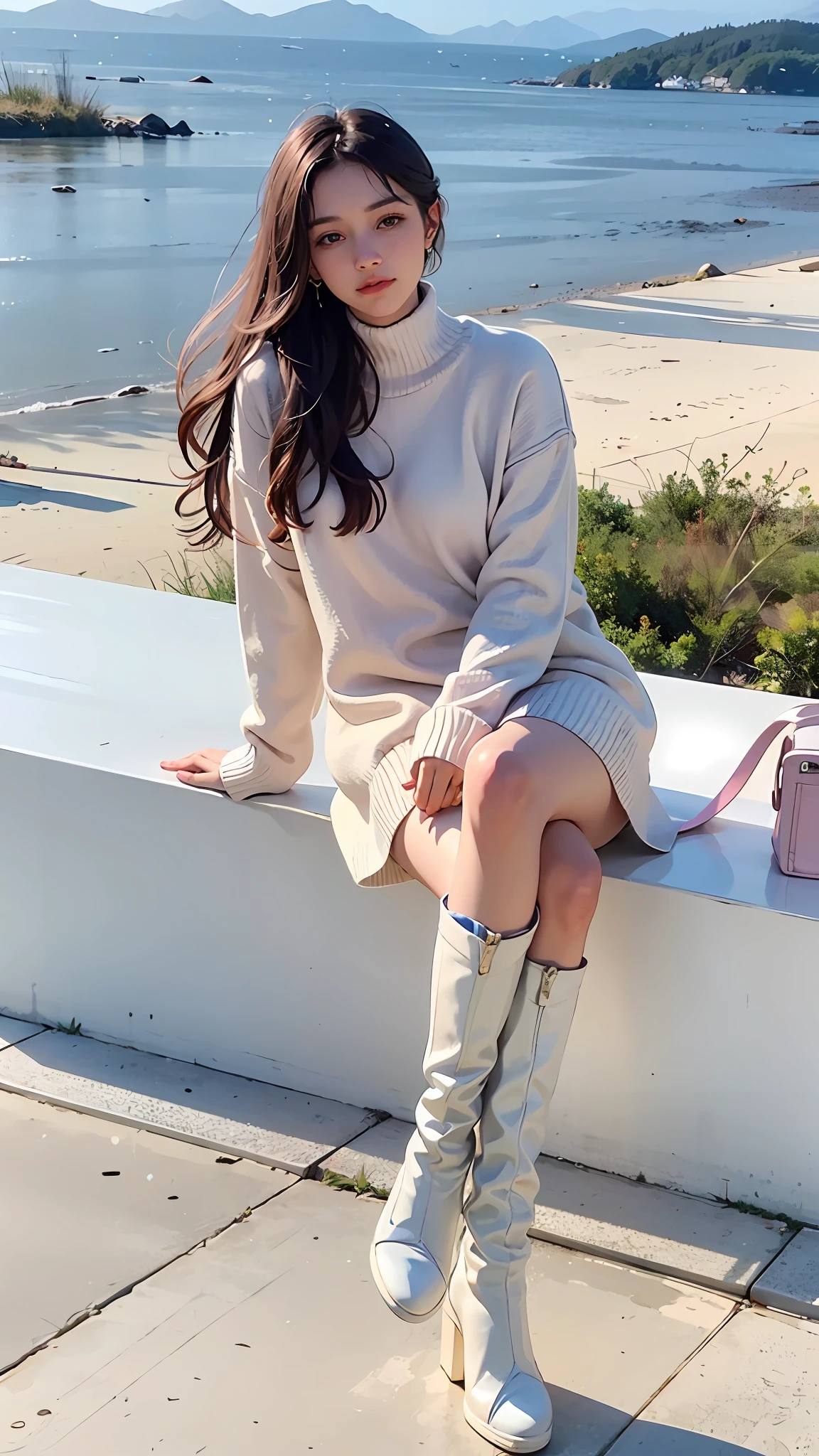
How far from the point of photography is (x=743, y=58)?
4.20m

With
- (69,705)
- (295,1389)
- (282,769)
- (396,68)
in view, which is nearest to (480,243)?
(396,68)

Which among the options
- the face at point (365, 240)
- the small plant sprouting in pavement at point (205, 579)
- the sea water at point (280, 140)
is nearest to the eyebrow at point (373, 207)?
the face at point (365, 240)

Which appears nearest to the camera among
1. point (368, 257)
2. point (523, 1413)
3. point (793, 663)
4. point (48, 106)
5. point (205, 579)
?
point (523, 1413)

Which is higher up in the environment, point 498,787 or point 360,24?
point 360,24

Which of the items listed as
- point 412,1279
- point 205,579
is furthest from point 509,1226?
point 205,579

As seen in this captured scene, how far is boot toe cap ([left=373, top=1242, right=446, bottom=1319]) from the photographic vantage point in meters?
1.43

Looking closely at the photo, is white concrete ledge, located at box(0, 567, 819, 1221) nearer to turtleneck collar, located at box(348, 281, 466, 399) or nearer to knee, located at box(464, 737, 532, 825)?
knee, located at box(464, 737, 532, 825)

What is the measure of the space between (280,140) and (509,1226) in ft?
14.2

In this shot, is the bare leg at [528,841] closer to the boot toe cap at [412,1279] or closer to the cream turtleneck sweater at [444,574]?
the cream turtleneck sweater at [444,574]

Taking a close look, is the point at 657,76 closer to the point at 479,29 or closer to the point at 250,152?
the point at 479,29

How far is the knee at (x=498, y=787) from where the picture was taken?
1460 millimetres

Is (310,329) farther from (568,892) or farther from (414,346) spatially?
(568,892)

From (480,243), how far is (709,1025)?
389cm

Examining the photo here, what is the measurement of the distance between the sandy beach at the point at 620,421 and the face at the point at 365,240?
7.58 ft
